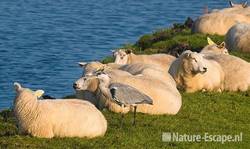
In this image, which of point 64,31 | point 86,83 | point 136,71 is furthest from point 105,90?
point 64,31

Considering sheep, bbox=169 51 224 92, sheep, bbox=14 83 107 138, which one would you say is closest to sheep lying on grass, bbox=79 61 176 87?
sheep, bbox=169 51 224 92

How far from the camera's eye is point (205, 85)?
1566 centimetres

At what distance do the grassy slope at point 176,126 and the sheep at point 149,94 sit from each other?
17 cm

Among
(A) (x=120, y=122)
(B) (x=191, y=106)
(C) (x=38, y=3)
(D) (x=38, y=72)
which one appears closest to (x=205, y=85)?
(B) (x=191, y=106)

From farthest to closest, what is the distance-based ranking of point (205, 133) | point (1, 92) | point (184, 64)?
point (1, 92)
point (184, 64)
point (205, 133)

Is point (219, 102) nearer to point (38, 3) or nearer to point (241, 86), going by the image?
point (241, 86)

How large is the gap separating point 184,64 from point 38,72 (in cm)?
1290

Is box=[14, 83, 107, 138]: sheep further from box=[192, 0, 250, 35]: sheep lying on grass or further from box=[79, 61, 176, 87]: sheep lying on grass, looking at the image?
box=[192, 0, 250, 35]: sheep lying on grass

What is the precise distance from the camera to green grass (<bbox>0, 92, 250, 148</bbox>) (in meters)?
10.9

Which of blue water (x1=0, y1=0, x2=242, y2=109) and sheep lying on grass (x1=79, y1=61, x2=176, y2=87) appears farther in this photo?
blue water (x1=0, y1=0, x2=242, y2=109)

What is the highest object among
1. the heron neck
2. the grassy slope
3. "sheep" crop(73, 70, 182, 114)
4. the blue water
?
the heron neck

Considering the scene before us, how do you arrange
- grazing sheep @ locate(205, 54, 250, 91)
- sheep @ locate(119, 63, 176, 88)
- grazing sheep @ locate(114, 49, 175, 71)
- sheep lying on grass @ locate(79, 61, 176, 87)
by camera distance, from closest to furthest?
1. sheep lying on grass @ locate(79, 61, 176, 87)
2. sheep @ locate(119, 63, 176, 88)
3. grazing sheep @ locate(205, 54, 250, 91)
4. grazing sheep @ locate(114, 49, 175, 71)

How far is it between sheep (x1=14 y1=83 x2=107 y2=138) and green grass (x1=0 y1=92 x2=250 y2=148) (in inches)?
6.1

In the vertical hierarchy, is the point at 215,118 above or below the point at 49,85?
above
